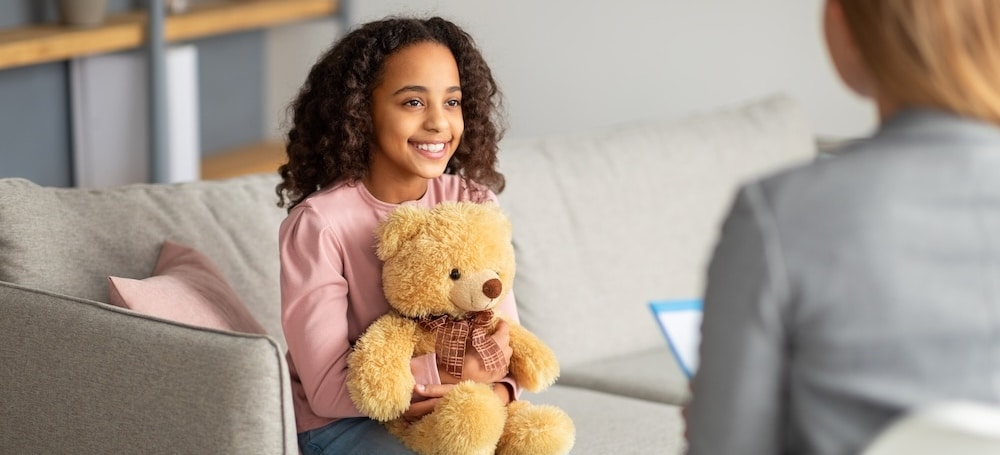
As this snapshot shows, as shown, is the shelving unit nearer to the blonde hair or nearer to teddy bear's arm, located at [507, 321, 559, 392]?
teddy bear's arm, located at [507, 321, 559, 392]

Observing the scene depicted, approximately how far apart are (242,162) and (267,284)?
1697mm

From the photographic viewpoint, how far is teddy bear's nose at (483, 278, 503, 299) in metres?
1.55

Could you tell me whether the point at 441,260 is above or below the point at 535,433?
above

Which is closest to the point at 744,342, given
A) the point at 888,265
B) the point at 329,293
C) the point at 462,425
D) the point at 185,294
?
the point at 888,265

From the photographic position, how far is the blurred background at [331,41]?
311 cm

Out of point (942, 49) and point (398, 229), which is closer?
point (942, 49)

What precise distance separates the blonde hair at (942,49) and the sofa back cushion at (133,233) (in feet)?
4.12

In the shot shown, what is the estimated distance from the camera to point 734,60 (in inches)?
141

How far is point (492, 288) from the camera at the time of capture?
1550 mm

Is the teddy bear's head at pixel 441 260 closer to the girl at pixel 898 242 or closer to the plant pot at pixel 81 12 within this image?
the girl at pixel 898 242

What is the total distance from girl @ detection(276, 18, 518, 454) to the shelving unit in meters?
0.65

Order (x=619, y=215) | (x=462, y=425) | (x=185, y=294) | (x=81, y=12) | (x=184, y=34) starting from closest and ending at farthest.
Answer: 1. (x=462, y=425)
2. (x=185, y=294)
3. (x=619, y=215)
4. (x=81, y=12)
5. (x=184, y=34)

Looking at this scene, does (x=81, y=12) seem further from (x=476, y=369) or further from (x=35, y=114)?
(x=476, y=369)

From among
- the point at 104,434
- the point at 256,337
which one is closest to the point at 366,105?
the point at 256,337
